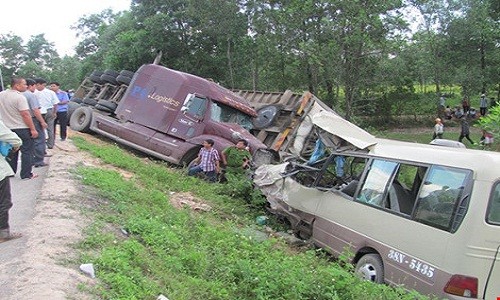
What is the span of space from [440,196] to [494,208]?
22.7 inches

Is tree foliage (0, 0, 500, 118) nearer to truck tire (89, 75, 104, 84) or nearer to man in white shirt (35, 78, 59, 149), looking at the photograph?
truck tire (89, 75, 104, 84)

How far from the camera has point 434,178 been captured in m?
5.13

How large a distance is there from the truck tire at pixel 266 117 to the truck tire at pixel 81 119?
497cm

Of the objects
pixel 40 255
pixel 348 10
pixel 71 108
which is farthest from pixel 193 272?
pixel 348 10

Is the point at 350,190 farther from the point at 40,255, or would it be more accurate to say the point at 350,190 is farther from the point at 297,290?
the point at 40,255

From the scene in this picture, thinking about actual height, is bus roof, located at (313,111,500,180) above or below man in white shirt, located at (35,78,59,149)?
Result: above

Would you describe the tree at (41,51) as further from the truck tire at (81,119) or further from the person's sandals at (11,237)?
the person's sandals at (11,237)

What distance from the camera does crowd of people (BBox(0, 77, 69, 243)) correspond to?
5.10m

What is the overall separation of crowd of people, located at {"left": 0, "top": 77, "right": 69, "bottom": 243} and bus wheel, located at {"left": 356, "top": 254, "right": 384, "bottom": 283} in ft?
12.6

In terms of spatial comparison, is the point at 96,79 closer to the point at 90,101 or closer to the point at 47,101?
the point at 90,101

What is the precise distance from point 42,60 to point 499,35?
6058 centimetres

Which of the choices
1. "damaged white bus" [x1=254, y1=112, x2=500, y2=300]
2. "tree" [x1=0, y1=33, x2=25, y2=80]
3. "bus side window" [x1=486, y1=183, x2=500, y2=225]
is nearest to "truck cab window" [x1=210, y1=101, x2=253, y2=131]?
"damaged white bus" [x1=254, y1=112, x2=500, y2=300]

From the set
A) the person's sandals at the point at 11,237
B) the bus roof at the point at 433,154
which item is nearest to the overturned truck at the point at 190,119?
the bus roof at the point at 433,154

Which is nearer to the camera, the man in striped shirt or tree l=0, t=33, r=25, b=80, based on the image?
the man in striped shirt
